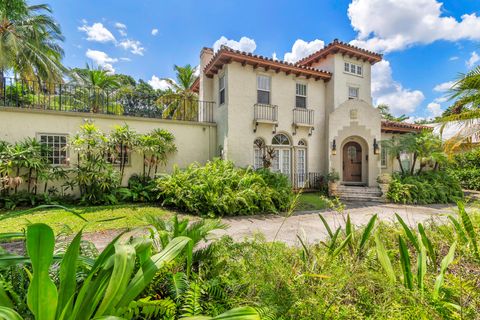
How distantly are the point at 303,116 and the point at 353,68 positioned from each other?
478 centimetres

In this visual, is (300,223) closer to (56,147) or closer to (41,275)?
(41,275)

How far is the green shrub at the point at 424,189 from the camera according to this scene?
37.4 feet

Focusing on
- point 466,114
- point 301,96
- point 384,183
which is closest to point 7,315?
point 466,114

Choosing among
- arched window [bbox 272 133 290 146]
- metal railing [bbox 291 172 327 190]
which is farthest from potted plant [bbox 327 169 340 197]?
arched window [bbox 272 133 290 146]

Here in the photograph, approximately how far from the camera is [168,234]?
8.25 feet

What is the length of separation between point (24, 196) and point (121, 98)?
10.4m

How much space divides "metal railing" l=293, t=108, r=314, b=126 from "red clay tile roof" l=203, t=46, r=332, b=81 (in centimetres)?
204

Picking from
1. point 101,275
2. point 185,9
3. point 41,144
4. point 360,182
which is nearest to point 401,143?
point 360,182

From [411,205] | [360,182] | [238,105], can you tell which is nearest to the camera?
[411,205]

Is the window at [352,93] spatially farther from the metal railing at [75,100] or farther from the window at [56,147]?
the window at [56,147]

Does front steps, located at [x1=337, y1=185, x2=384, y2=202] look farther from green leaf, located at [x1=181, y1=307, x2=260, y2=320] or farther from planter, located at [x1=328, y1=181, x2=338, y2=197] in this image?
green leaf, located at [x1=181, y1=307, x2=260, y2=320]

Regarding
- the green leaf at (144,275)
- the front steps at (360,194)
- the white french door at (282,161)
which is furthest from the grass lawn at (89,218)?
the front steps at (360,194)

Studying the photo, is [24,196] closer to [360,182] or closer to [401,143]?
[360,182]

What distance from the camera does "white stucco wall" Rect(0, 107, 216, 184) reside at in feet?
31.0
